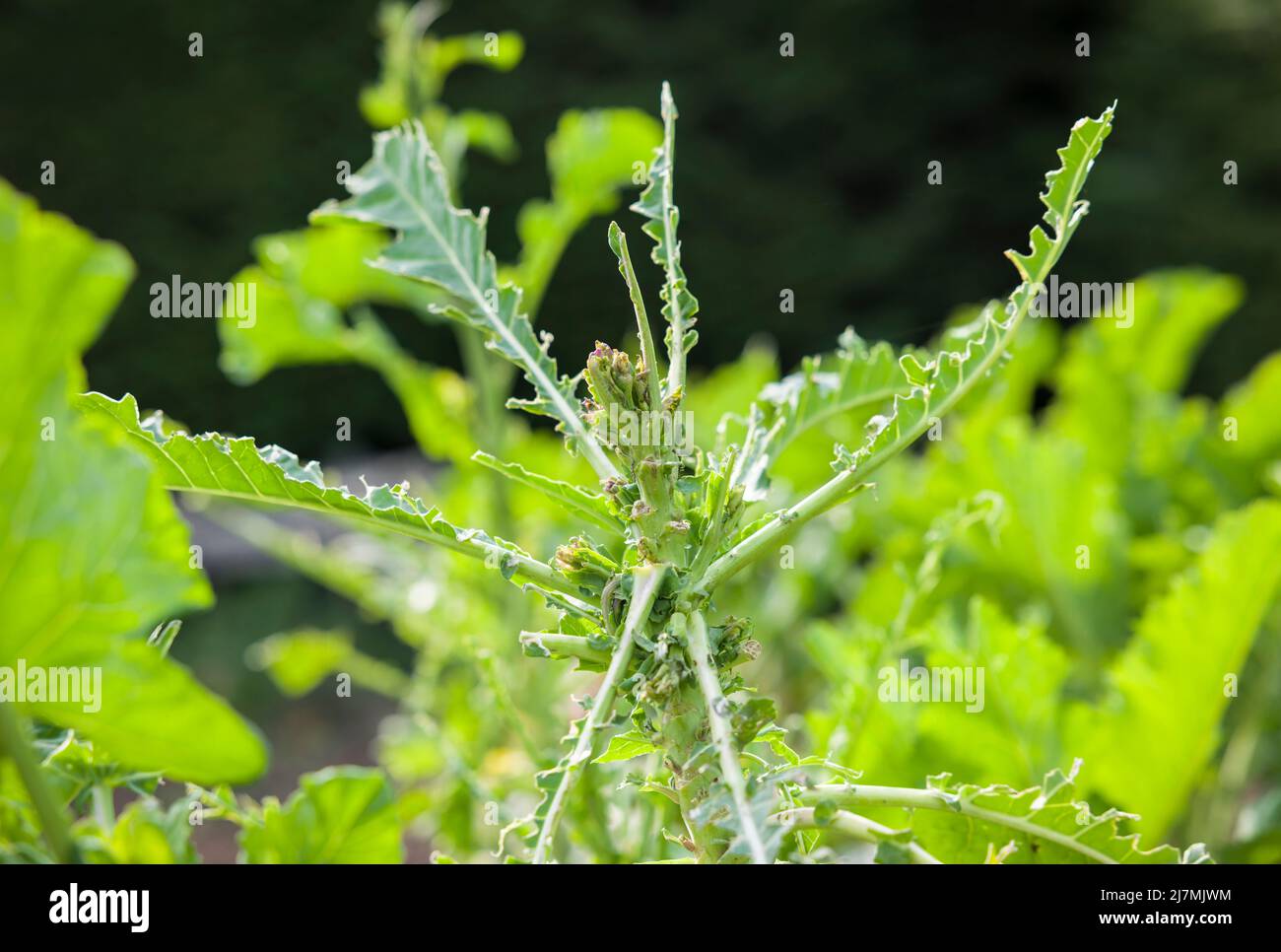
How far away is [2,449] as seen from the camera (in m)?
0.52

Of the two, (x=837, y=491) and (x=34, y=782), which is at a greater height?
(x=837, y=491)

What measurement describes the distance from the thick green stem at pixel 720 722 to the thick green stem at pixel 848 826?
4cm

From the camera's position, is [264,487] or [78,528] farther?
[264,487]

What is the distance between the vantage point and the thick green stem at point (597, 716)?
61 cm

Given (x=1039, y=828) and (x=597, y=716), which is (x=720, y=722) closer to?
(x=597, y=716)

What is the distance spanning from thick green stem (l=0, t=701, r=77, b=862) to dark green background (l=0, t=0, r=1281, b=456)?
4.88 metres

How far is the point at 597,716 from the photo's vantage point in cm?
63

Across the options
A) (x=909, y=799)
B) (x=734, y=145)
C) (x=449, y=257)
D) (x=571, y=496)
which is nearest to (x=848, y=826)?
(x=909, y=799)

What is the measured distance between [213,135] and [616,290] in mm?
2116

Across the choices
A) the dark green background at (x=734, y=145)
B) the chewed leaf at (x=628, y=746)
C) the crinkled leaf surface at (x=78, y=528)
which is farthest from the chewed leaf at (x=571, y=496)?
the dark green background at (x=734, y=145)

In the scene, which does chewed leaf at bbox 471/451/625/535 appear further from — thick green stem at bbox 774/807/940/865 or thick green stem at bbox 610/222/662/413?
thick green stem at bbox 774/807/940/865

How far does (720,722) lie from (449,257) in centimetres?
42
